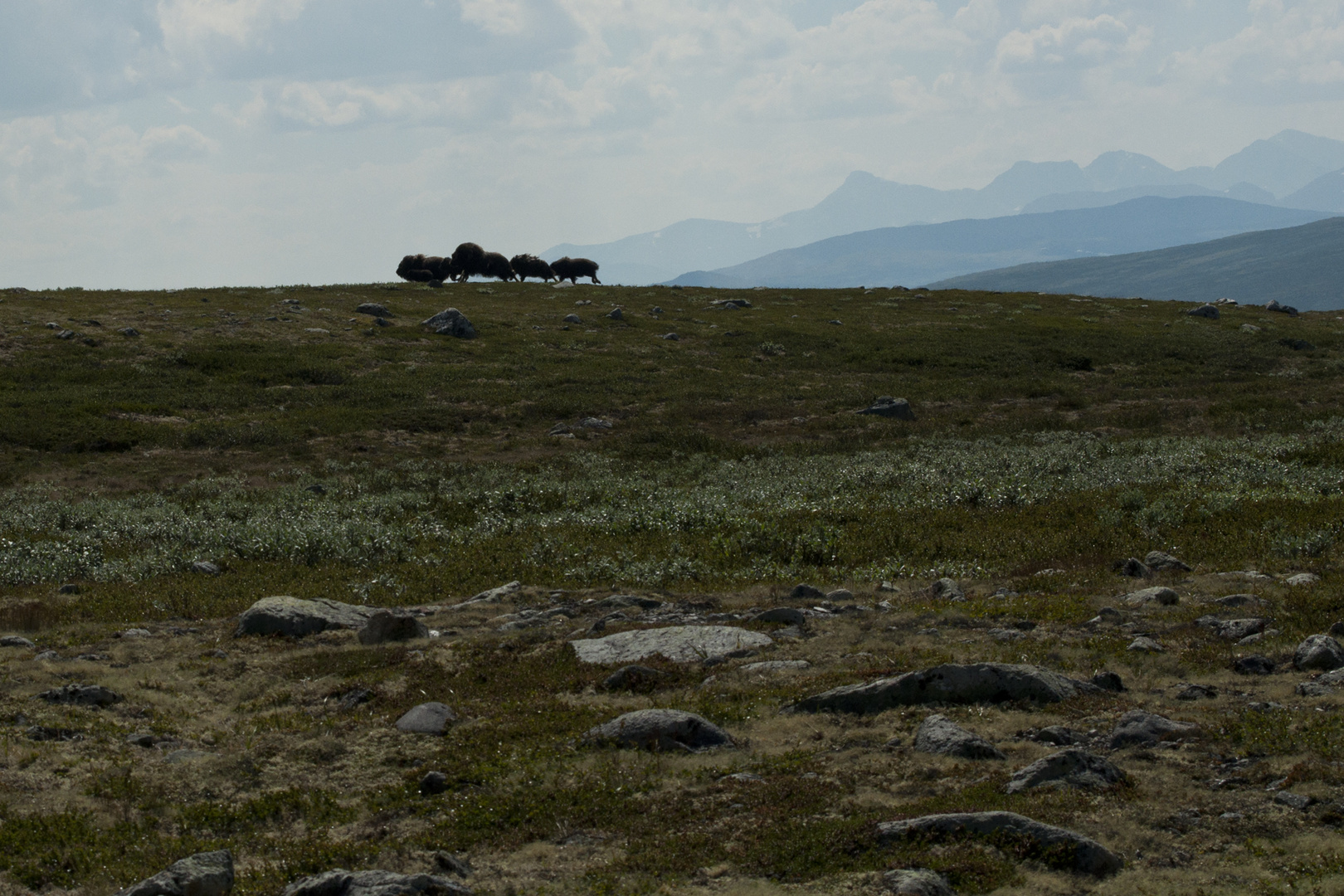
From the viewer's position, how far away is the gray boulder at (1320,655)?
9.85 metres

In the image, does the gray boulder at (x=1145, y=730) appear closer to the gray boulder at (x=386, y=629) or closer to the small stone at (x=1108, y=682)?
the small stone at (x=1108, y=682)

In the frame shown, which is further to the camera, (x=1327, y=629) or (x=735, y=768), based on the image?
(x=1327, y=629)

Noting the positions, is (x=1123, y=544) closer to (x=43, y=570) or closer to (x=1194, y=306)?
(x=43, y=570)

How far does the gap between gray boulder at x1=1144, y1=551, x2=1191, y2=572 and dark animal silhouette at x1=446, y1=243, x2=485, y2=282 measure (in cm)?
7361

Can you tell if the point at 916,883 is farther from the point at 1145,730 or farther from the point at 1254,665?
the point at 1254,665

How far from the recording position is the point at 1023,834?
21.6 feet

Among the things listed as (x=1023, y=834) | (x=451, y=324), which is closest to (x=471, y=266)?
(x=451, y=324)

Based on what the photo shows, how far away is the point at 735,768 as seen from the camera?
27.6 feet

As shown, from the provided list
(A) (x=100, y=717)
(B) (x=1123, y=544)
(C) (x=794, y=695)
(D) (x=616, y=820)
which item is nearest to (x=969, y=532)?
(B) (x=1123, y=544)

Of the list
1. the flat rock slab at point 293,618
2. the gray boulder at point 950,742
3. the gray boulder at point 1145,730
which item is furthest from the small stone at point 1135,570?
the flat rock slab at point 293,618

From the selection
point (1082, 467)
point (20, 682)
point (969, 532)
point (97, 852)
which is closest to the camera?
point (97, 852)

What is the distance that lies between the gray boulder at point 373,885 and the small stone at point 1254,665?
8349 millimetres

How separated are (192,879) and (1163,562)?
14.2m

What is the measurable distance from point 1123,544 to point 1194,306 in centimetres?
7043
